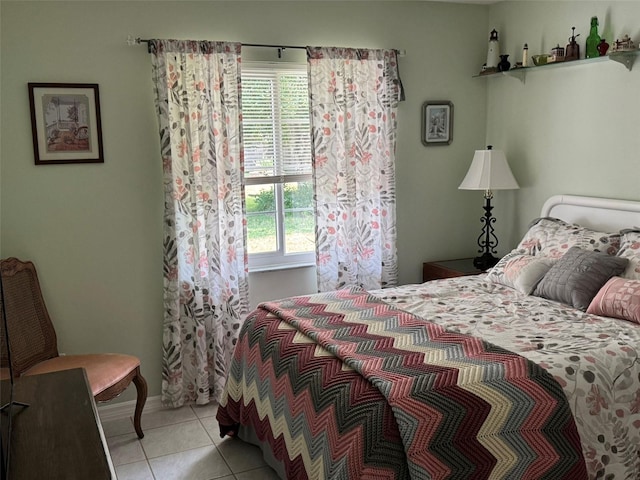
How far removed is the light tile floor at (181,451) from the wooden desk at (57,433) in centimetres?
126

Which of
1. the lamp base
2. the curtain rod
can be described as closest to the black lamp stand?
the lamp base

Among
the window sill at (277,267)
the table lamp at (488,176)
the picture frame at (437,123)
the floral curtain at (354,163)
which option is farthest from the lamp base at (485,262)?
the window sill at (277,267)

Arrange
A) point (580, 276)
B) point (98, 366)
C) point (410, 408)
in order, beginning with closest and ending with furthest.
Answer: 1. point (410, 408)
2. point (580, 276)
3. point (98, 366)

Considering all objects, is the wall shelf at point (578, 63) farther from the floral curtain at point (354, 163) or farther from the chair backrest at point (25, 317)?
the chair backrest at point (25, 317)

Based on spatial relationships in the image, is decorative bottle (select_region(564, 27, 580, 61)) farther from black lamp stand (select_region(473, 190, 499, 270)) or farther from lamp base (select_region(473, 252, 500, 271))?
lamp base (select_region(473, 252, 500, 271))

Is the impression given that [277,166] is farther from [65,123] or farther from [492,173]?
[492,173]

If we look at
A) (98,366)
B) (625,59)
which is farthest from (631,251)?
(98,366)

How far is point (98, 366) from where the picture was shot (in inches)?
131

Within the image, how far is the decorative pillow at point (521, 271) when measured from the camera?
3.46m

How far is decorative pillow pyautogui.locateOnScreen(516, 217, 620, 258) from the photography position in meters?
3.40

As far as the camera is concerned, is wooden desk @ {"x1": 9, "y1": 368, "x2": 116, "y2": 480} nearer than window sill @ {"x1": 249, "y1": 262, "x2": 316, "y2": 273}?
Yes

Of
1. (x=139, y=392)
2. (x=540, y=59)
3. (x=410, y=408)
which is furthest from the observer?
(x=540, y=59)

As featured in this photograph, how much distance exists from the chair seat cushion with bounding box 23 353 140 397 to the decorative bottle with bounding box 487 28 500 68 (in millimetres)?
3137

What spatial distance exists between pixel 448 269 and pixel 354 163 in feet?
3.28
